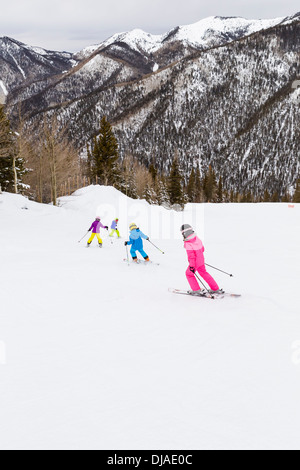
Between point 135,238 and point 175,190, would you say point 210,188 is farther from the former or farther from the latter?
point 135,238

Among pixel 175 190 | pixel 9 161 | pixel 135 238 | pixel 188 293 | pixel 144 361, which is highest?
pixel 9 161

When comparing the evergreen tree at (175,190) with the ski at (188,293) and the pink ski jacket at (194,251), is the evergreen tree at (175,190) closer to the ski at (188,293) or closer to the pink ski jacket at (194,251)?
the ski at (188,293)

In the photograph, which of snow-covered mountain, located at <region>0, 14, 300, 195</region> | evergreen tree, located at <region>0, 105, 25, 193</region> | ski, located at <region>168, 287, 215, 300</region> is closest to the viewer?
ski, located at <region>168, 287, 215, 300</region>

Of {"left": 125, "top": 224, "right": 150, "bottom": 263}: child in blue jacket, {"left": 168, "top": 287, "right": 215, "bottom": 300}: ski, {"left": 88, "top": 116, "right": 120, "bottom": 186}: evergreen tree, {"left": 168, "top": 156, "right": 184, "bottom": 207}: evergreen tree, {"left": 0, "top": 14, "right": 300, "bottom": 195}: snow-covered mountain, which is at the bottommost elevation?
{"left": 168, "top": 287, "right": 215, "bottom": 300}: ski

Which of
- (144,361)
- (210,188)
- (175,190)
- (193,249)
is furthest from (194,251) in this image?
(210,188)

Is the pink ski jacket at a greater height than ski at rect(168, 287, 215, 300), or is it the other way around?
the pink ski jacket

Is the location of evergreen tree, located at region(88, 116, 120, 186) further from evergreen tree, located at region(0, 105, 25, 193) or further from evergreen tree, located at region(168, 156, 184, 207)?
evergreen tree, located at region(0, 105, 25, 193)

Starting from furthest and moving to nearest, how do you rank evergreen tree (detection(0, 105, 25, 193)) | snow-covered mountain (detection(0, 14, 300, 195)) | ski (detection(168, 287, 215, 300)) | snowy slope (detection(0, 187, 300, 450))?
snow-covered mountain (detection(0, 14, 300, 195)), evergreen tree (detection(0, 105, 25, 193)), ski (detection(168, 287, 215, 300)), snowy slope (detection(0, 187, 300, 450))

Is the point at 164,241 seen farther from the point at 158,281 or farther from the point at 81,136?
the point at 81,136

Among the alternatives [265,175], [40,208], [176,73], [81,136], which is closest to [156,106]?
[176,73]

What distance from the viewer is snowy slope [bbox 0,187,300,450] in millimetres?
2799

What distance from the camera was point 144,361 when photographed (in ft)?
13.1

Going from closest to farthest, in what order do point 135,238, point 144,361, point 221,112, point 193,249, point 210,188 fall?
1. point 144,361
2. point 193,249
3. point 135,238
4. point 210,188
5. point 221,112

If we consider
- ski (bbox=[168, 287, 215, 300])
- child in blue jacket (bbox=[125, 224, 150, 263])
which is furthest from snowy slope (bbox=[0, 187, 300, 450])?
child in blue jacket (bbox=[125, 224, 150, 263])
